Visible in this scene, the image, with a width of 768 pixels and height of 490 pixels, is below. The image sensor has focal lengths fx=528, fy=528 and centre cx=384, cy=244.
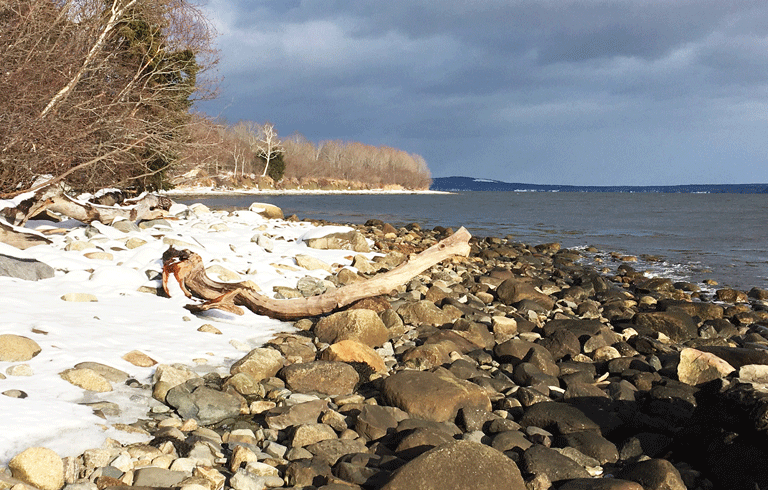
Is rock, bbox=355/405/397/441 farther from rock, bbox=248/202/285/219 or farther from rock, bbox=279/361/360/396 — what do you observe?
rock, bbox=248/202/285/219

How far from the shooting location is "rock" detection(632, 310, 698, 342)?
8.40 metres

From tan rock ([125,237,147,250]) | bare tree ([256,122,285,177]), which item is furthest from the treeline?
tan rock ([125,237,147,250])

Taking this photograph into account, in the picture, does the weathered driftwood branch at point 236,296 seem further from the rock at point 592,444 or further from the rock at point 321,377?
the rock at point 592,444

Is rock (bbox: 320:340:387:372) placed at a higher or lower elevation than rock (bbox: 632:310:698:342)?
higher

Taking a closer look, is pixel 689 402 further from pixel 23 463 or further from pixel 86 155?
pixel 86 155

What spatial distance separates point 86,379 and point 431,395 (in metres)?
2.86

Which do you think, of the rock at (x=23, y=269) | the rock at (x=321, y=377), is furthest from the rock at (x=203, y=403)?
the rock at (x=23, y=269)

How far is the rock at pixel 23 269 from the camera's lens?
6500 mm

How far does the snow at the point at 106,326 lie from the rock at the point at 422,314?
1763 millimetres

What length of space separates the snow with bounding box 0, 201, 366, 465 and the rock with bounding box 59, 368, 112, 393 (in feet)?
0.16

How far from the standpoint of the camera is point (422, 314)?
25.3 feet

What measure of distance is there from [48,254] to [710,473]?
836 cm

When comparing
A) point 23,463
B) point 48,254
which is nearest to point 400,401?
point 23,463

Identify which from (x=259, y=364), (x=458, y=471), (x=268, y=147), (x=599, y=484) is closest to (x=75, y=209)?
(x=259, y=364)
